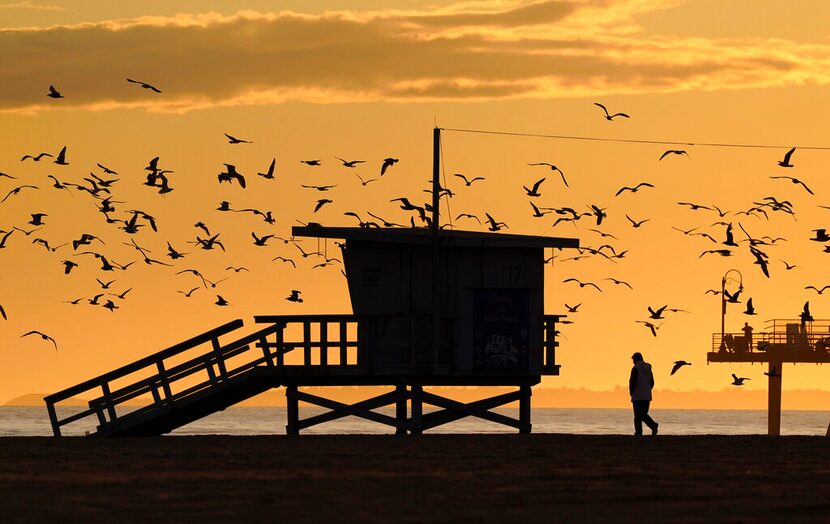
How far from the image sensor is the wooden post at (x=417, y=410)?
36812mm

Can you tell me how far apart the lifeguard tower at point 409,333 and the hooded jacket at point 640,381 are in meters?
3.33

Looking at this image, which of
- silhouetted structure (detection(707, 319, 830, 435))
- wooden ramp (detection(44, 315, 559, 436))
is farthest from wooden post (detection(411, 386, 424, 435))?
silhouetted structure (detection(707, 319, 830, 435))

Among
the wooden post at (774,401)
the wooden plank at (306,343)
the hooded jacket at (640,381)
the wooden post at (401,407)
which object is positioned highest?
the wooden plank at (306,343)

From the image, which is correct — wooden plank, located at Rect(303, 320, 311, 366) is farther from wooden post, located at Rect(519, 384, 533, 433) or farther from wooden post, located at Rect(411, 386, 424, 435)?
wooden post, located at Rect(519, 384, 533, 433)

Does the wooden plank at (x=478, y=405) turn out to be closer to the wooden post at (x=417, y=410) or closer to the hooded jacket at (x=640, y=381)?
the wooden post at (x=417, y=410)

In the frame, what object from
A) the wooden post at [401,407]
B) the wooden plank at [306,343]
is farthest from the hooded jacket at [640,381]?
the wooden plank at [306,343]

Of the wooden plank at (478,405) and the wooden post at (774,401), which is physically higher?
the wooden plank at (478,405)

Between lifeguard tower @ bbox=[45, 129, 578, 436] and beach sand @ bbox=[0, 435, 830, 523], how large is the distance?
26.7 ft

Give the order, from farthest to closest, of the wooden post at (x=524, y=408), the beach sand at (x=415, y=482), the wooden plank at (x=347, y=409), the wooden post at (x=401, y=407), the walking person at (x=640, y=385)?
1. the wooden post at (x=524, y=408)
2. the wooden post at (x=401, y=407)
3. the wooden plank at (x=347, y=409)
4. the walking person at (x=640, y=385)
5. the beach sand at (x=415, y=482)

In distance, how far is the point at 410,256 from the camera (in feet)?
124

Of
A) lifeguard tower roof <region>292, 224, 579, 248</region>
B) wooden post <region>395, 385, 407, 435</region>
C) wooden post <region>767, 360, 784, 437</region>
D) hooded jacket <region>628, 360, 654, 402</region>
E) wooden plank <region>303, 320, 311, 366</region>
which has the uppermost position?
lifeguard tower roof <region>292, 224, 579, 248</region>

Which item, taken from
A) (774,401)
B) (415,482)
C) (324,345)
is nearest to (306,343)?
(324,345)

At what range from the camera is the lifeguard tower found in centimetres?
3641

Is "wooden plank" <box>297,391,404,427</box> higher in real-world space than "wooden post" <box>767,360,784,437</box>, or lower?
higher
